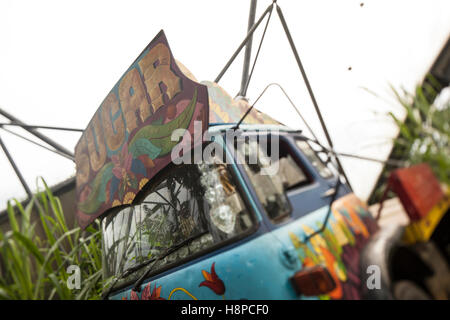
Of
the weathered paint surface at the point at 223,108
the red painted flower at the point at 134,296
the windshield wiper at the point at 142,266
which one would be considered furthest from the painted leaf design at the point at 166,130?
the red painted flower at the point at 134,296

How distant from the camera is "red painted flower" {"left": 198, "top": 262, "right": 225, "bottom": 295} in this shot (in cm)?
132

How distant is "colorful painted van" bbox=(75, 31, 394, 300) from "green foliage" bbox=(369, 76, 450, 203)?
489mm

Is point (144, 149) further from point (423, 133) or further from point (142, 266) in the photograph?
point (423, 133)

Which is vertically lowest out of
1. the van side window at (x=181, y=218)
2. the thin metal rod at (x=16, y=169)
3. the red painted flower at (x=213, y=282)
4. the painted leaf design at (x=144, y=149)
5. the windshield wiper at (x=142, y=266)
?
the red painted flower at (x=213, y=282)

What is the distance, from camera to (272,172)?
1.57 m

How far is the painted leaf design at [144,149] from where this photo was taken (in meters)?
1.93

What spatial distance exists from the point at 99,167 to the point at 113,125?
1.52ft

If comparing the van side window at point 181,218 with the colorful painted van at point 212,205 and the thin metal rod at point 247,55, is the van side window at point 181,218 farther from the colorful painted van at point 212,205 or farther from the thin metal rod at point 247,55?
the thin metal rod at point 247,55

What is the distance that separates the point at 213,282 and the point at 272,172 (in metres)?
0.69

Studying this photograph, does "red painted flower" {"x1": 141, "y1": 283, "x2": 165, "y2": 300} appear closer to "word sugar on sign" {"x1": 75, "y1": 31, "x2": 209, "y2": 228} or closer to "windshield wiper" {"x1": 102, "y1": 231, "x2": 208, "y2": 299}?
"windshield wiper" {"x1": 102, "y1": 231, "x2": 208, "y2": 299}

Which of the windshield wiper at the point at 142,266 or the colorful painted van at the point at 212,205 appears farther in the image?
the windshield wiper at the point at 142,266

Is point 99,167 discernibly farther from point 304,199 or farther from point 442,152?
point 442,152

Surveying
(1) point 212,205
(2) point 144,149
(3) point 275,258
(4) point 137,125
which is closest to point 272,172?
(1) point 212,205

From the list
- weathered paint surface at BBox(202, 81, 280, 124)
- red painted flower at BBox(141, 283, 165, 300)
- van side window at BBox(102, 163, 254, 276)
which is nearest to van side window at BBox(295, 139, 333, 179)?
weathered paint surface at BBox(202, 81, 280, 124)
